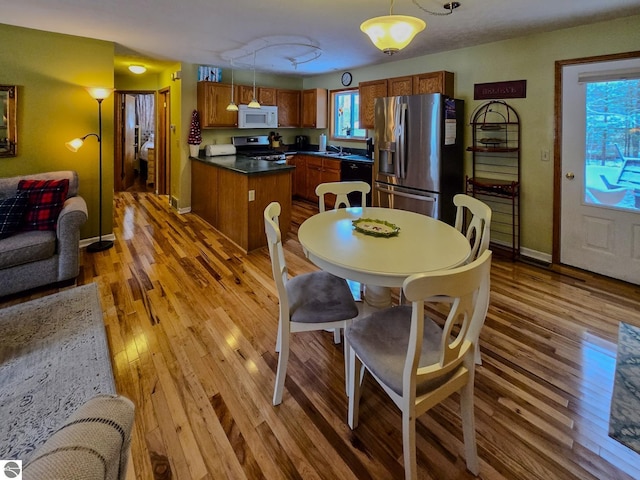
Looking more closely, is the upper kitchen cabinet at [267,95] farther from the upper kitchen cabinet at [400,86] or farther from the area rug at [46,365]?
the area rug at [46,365]

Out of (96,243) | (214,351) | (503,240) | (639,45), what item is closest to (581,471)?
(214,351)

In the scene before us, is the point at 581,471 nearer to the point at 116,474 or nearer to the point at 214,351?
the point at 116,474

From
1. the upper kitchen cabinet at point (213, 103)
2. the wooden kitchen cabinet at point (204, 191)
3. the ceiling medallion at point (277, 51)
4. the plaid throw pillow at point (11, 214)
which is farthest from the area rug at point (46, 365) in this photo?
the upper kitchen cabinet at point (213, 103)

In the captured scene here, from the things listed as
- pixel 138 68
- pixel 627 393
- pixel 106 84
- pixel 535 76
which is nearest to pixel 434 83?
pixel 535 76

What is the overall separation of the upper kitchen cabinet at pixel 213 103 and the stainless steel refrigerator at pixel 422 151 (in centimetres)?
255

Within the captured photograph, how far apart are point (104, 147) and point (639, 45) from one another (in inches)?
212

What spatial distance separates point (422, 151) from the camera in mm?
4168

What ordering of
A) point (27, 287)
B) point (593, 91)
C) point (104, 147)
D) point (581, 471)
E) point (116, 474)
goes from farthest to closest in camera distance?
point (104, 147)
point (593, 91)
point (27, 287)
point (581, 471)
point (116, 474)

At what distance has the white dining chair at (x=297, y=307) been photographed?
1.74 meters

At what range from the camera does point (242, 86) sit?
588cm

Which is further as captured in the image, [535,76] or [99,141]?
[99,141]

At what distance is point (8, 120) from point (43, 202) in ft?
3.78

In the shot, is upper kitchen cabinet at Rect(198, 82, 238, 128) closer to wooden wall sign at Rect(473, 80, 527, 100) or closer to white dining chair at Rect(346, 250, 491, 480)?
wooden wall sign at Rect(473, 80, 527, 100)

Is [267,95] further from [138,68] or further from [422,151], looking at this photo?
[422,151]
